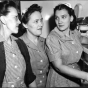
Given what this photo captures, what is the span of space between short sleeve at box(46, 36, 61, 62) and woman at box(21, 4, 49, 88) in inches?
4.2

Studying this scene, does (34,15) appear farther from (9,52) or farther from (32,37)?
(9,52)

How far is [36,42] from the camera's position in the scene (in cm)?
116

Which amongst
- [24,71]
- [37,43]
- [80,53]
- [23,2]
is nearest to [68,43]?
[80,53]

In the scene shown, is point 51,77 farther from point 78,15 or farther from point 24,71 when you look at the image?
point 78,15

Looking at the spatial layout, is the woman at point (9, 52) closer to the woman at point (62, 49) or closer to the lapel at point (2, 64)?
the lapel at point (2, 64)

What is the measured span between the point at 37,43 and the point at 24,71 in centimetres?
32

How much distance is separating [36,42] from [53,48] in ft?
0.66

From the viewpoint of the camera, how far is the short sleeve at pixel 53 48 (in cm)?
100

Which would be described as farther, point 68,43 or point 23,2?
point 23,2

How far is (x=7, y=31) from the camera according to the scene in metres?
0.85

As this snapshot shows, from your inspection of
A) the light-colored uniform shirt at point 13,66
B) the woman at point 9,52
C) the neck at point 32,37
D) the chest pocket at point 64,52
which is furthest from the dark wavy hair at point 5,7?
the chest pocket at point 64,52

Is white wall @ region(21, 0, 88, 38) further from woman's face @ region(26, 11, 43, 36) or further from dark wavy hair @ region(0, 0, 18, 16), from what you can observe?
dark wavy hair @ region(0, 0, 18, 16)

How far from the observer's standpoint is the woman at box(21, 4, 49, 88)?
105 centimetres

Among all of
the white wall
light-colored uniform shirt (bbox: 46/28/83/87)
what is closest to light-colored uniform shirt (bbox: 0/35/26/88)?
light-colored uniform shirt (bbox: 46/28/83/87)
